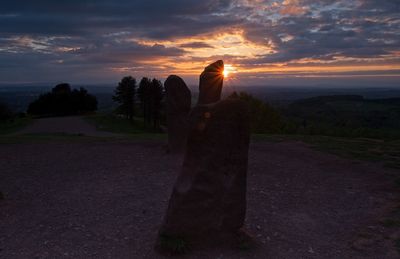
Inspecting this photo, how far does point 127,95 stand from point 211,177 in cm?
4485

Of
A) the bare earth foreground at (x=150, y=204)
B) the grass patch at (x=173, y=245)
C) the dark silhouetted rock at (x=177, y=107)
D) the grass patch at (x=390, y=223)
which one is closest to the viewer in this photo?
the grass patch at (x=173, y=245)

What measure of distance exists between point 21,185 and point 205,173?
7.72 metres

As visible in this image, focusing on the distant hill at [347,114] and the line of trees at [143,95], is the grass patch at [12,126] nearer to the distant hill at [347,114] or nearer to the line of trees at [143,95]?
the line of trees at [143,95]

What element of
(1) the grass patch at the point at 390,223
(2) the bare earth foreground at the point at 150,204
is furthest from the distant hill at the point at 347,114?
(1) the grass patch at the point at 390,223

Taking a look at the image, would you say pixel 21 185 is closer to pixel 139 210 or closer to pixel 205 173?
pixel 139 210

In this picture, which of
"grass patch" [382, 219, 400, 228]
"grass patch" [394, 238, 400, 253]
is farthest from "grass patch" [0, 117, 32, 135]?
"grass patch" [394, 238, 400, 253]

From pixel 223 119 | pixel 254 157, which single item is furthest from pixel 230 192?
pixel 254 157

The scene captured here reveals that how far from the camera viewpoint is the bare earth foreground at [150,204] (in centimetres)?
805

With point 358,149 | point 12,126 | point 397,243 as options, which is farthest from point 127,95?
point 397,243

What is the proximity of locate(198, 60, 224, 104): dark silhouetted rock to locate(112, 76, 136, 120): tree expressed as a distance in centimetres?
3574

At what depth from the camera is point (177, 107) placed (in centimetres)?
1667

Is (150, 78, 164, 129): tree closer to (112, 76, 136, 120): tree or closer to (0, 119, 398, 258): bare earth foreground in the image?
(112, 76, 136, 120): tree

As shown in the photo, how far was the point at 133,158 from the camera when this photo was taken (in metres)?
16.8

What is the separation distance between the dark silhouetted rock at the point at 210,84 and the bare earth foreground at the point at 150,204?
2.80 meters
